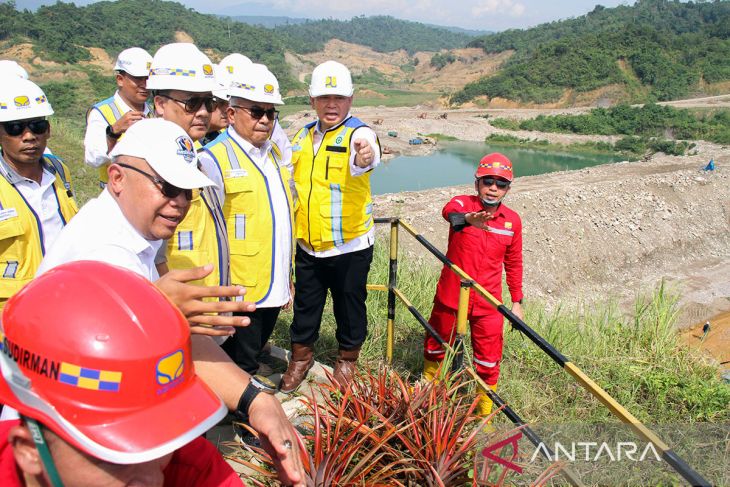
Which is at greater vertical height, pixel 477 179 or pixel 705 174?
pixel 477 179

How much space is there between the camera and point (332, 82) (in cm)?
291

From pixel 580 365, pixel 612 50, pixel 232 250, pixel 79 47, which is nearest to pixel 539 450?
pixel 232 250

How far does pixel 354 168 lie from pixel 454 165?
24798 millimetres

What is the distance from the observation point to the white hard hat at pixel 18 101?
95.7 inches

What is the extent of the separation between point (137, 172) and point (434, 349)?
7.30 feet

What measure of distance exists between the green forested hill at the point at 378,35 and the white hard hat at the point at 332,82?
132238mm

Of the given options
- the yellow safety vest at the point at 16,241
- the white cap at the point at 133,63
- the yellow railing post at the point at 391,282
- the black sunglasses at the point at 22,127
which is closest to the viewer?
the yellow safety vest at the point at 16,241

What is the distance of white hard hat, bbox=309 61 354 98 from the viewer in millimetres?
2904

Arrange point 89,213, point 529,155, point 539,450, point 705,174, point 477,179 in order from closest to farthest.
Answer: point 89,213, point 539,450, point 477,179, point 705,174, point 529,155

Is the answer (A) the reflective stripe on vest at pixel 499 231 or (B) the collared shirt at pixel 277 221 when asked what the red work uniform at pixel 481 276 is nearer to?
(A) the reflective stripe on vest at pixel 499 231

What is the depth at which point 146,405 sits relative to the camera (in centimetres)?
91

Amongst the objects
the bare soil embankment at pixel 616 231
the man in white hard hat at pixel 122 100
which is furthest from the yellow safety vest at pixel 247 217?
the bare soil embankment at pixel 616 231

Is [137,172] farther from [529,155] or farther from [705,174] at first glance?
[529,155]

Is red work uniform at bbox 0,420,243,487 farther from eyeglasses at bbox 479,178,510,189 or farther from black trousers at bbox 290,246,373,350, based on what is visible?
eyeglasses at bbox 479,178,510,189
